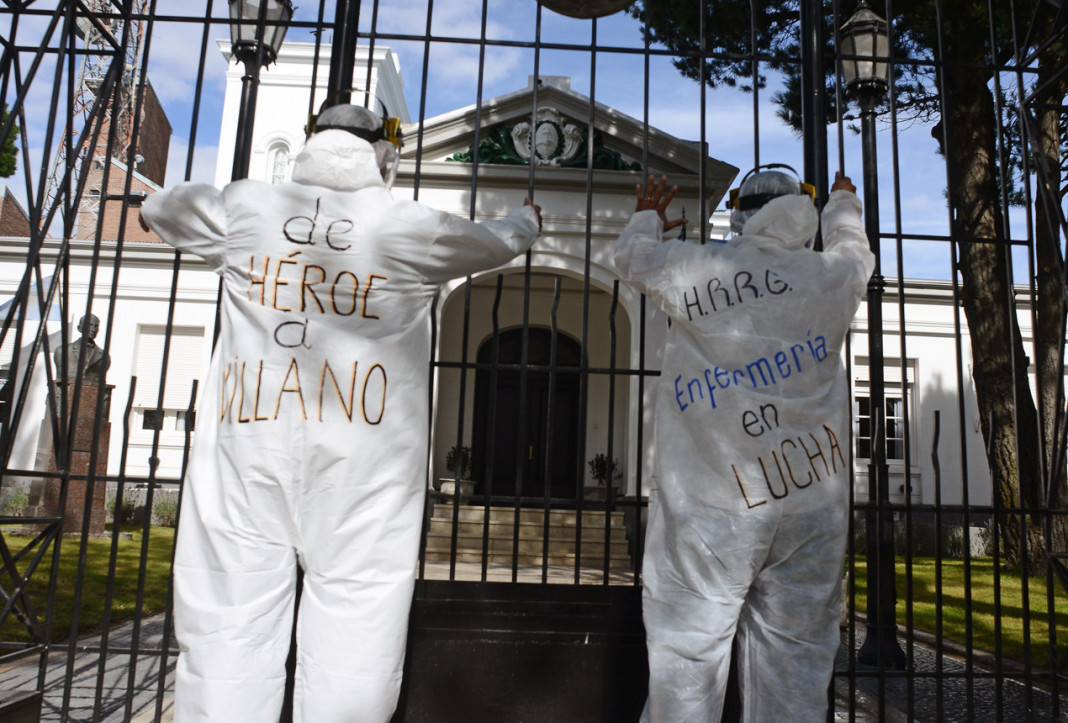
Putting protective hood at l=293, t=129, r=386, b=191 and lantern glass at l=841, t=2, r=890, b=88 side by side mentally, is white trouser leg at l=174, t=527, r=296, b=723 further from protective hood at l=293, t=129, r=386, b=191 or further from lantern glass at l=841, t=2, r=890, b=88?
lantern glass at l=841, t=2, r=890, b=88

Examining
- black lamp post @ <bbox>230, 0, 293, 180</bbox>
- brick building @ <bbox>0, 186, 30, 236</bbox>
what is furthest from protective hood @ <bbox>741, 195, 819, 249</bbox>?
brick building @ <bbox>0, 186, 30, 236</bbox>

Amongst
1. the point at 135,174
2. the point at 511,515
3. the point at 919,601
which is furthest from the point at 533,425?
the point at 135,174

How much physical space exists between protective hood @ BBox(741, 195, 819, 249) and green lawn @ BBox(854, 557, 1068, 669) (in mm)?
3304

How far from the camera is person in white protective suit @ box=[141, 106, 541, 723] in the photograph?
2.35m

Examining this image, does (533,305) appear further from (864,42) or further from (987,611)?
(864,42)

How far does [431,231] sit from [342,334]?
0.43m

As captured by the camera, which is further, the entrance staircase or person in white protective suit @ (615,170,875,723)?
the entrance staircase

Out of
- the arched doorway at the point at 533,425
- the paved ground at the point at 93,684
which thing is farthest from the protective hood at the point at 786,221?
the arched doorway at the point at 533,425

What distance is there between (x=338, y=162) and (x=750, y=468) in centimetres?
164

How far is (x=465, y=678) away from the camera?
3.20 m

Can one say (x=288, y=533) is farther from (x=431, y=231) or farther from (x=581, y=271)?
(x=581, y=271)

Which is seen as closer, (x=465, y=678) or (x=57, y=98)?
(x=465, y=678)

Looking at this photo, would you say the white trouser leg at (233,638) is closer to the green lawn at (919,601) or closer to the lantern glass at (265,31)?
the green lawn at (919,601)

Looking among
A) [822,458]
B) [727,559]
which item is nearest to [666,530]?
[727,559]
